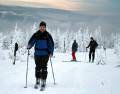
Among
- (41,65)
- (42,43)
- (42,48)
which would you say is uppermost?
(42,43)

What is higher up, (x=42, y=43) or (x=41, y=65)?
(x=42, y=43)

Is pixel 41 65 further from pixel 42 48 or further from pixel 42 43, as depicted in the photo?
Answer: pixel 42 43

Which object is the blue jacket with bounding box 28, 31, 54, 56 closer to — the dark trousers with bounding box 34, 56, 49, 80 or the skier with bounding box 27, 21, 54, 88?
the skier with bounding box 27, 21, 54, 88

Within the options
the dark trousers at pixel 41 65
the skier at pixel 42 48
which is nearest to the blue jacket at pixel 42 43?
the skier at pixel 42 48

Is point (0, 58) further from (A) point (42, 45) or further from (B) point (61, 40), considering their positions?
(B) point (61, 40)

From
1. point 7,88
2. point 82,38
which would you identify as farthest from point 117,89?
point 82,38

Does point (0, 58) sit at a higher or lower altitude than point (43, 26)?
lower

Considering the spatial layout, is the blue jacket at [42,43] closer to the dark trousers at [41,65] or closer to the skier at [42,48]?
the skier at [42,48]

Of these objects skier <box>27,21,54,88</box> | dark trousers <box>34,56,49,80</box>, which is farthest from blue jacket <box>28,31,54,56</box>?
dark trousers <box>34,56,49,80</box>

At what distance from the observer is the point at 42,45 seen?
13.0 meters

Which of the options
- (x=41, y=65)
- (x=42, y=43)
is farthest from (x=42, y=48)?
(x=41, y=65)

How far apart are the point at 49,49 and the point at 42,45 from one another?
0.32m

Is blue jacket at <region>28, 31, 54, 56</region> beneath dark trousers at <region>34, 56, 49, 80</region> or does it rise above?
above

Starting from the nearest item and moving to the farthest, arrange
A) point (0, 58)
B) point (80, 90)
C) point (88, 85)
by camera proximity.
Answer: point (80, 90) < point (88, 85) < point (0, 58)
